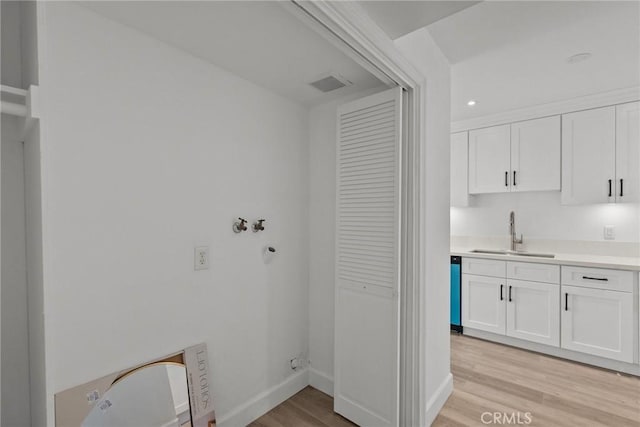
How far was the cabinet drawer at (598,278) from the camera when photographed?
2648mm

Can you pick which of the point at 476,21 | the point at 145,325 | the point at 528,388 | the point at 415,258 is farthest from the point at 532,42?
the point at 145,325

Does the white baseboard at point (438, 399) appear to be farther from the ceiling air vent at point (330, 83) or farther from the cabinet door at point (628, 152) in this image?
the cabinet door at point (628, 152)

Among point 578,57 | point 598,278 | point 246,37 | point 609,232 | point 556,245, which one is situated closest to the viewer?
point 246,37

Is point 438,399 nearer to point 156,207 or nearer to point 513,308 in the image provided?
point 513,308

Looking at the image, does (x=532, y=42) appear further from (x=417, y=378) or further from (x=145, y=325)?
(x=145, y=325)

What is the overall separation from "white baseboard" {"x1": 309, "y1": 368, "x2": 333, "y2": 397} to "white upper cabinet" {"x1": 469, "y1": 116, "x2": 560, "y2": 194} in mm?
2734

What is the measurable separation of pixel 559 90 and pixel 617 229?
1524 millimetres

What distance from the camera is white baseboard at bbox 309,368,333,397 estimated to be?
7.76ft

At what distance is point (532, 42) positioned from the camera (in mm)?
2061

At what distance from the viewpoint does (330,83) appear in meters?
2.12

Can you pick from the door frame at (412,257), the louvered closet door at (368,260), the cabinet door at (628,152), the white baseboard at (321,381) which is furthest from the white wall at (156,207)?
the cabinet door at (628,152)

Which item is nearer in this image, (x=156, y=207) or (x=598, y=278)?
(x=156, y=207)

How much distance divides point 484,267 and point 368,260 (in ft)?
6.58

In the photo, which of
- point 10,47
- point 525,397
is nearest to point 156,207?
point 10,47
